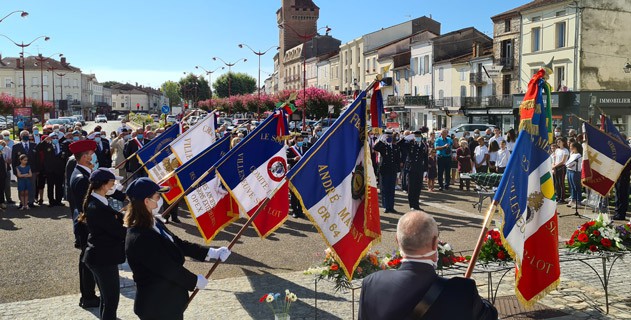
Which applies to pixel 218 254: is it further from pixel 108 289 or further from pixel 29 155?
pixel 29 155

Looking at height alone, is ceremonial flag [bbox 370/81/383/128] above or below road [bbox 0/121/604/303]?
A: above

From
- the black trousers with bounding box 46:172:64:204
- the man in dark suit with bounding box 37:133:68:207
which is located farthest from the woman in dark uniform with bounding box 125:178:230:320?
the black trousers with bounding box 46:172:64:204

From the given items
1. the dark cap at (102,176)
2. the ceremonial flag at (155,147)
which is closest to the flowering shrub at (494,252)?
the dark cap at (102,176)

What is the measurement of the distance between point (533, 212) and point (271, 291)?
377 centimetres

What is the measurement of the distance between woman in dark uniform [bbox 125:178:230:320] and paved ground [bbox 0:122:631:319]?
242 centimetres

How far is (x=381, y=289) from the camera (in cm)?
351

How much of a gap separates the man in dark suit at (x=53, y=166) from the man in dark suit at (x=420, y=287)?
14.4m

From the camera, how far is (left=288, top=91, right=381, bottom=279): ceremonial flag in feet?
21.6

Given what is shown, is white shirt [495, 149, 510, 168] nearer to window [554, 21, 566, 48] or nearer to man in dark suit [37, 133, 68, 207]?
man in dark suit [37, 133, 68, 207]

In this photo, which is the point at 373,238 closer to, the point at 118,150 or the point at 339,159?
the point at 339,159

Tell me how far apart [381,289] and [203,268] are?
21.8 feet

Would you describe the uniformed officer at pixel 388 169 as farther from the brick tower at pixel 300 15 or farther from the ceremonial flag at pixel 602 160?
the brick tower at pixel 300 15

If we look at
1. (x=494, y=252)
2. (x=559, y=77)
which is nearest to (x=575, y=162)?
(x=494, y=252)

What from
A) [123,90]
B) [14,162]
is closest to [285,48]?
[123,90]
